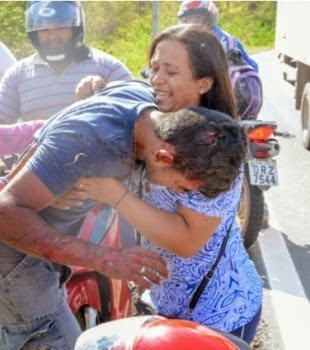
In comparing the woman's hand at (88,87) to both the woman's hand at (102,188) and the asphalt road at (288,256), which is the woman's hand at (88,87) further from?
the asphalt road at (288,256)

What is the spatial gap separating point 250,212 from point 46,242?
10.5 ft

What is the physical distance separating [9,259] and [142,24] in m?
22.5

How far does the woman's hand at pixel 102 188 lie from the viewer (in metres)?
1.83

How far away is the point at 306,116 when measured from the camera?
29.3ft

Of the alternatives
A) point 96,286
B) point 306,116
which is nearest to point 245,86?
point 96,286

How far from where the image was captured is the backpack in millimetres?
4633

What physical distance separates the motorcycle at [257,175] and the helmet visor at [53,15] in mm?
1518

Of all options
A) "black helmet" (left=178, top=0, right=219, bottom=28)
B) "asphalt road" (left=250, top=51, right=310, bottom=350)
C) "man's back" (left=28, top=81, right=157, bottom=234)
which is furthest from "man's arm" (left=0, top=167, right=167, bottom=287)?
"black helmet" (left=178, top=0, right=219, bottom=28)

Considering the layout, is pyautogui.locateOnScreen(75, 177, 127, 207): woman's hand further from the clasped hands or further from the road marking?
the road marking

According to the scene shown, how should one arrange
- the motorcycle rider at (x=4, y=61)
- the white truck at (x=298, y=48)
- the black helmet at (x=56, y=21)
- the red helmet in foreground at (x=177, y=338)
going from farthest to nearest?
the white truck at (x=298, y=48), the motorcycle rider at (x=4, y=61), the black helmet at (x=56, y=21), the red helmet in foreground at (x=177, y=338)

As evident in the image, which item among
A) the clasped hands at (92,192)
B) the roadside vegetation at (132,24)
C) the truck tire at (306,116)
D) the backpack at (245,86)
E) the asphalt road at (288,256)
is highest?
the clasped hands at (92,192)

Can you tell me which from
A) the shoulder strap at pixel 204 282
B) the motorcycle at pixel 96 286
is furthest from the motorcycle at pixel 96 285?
the shoulder strap at pixel 204 282

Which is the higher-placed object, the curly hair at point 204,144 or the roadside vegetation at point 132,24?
the curly hair at point 204,144

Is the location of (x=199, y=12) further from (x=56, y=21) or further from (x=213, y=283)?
(x=213, y=283)
